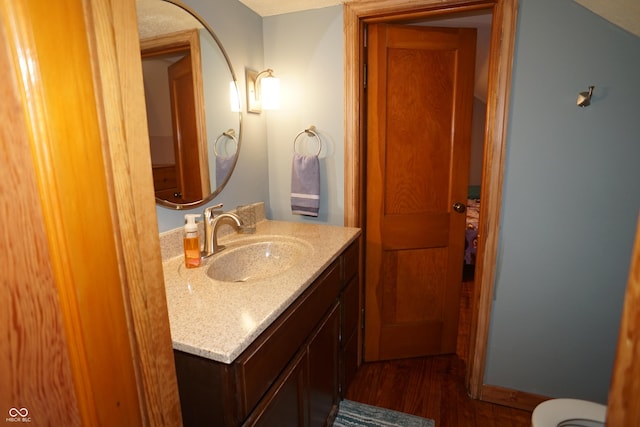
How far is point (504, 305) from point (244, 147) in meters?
1.58

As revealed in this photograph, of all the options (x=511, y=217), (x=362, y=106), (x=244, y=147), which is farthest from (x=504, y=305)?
(x=244, y=147)

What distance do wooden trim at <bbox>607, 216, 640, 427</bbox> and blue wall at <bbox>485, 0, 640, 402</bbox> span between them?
1296 mm

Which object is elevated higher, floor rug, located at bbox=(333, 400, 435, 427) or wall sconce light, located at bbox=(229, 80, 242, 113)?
wall sconce light, located at bbox=(229, 80, 242, 113)

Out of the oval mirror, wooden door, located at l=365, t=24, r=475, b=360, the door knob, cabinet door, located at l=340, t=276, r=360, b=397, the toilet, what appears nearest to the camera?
the toilet

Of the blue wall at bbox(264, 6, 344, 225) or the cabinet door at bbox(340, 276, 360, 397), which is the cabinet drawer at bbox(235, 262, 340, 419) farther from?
the blue wall at bbox(264, 6, 344, 225)

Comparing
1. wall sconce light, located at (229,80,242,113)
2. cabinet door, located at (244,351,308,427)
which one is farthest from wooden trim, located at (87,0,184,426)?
wall sconce light, located at (229,80,242,113)

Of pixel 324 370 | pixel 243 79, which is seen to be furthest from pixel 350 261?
pixel 243 79

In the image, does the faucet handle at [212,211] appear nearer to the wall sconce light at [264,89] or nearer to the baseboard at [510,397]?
the wall sconce light at [264,89]

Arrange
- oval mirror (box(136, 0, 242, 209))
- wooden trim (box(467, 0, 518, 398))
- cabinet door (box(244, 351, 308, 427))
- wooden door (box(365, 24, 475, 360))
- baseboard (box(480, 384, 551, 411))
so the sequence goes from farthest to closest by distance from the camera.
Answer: wooden door (box(365, 24, 475, 360)) → baseboard (box(480, 384, 551, 411)) → wooden trim (box(467, 0, 518, 398)) → oval mirror (box(136, 0, 242, 209)) → cabinet door (box(244, 351, 308, 427))

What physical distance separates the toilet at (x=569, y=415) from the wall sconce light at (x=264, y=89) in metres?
1.74

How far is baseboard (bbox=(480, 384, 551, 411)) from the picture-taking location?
1694 millimetres

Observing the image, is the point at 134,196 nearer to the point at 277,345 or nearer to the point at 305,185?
the point at 277,345

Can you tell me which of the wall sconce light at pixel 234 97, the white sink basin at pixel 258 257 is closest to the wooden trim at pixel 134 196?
the white sink basin at pixel 258 257

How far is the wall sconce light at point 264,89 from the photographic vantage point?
175 cm
